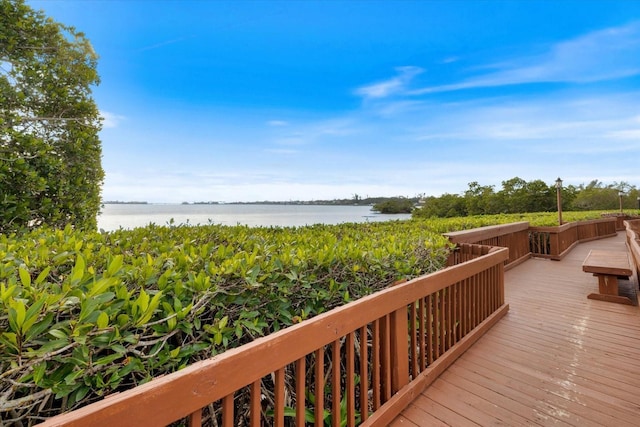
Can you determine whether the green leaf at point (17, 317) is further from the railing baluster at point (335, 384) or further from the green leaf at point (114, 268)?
the railing baluster at point (335, 384)

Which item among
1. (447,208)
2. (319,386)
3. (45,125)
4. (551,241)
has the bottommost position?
(551,241)

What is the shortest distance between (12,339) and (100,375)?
341mm

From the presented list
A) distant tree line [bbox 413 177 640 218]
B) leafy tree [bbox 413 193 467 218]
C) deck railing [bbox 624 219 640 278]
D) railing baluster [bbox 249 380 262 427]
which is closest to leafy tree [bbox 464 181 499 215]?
distant tree line [bbox 413 177 640 218]

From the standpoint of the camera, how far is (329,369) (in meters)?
2.13

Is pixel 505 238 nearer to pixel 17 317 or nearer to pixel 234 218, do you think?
pixel 17 317

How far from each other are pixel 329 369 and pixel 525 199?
49.5 meters

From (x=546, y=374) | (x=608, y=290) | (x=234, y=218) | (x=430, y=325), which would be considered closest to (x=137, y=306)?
(x=430, y=325)

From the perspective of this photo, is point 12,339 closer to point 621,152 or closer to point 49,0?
point 49,0

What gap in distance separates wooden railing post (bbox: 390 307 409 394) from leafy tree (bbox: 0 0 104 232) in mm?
5919

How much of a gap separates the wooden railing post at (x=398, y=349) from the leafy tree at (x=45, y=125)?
5919 mm

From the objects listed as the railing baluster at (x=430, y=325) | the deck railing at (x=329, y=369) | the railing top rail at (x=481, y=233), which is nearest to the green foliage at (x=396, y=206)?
the railing top rail at (x=481, y=233)

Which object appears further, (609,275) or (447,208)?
(447,208)

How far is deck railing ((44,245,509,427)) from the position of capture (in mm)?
876

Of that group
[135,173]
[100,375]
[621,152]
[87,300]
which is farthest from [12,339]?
[621,152]
